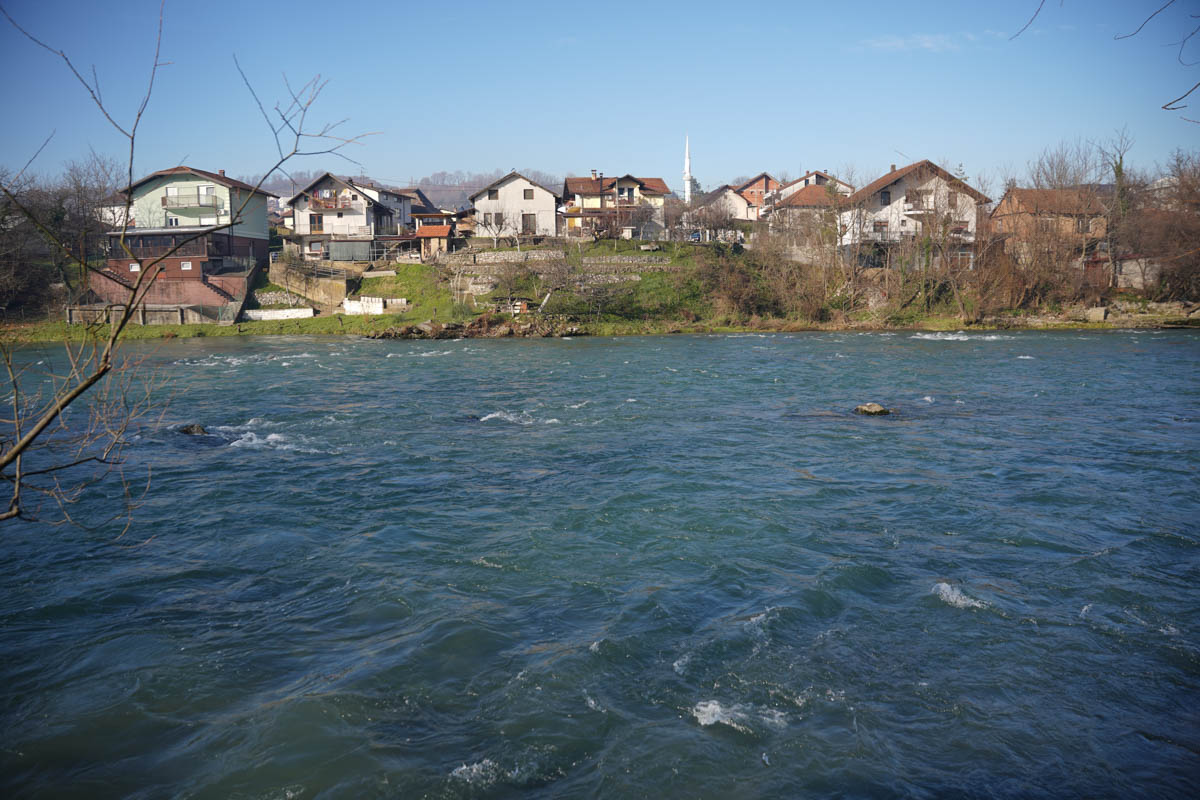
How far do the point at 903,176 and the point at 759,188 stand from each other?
130ft

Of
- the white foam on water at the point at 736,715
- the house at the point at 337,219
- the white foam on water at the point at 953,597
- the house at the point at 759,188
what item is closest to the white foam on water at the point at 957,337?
the white foam on water at the point at 953,597

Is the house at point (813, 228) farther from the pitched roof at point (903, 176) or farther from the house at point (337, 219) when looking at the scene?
the house at point (337, 219)

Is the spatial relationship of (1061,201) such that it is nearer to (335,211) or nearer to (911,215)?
(911,215)

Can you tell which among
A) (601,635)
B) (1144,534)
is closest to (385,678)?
(601,635)

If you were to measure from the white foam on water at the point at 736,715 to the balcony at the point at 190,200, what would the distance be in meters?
63.5

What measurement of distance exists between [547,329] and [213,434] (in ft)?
92.6

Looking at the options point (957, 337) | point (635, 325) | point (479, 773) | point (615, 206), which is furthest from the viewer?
point (615, 206)

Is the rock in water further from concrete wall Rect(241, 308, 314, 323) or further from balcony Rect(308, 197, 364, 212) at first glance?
balcony Rect(308, 197, 364, 212)

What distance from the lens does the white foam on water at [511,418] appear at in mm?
20141

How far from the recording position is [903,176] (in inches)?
2320

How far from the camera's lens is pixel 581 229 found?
6806cm

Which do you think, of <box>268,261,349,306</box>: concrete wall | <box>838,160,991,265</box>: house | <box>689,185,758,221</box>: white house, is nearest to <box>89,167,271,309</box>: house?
<box>268,261,349,306</box>: concrete wall

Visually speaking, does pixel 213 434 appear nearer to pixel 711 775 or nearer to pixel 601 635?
pixel 601 635

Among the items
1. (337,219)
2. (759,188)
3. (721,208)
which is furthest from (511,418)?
(759,188)
